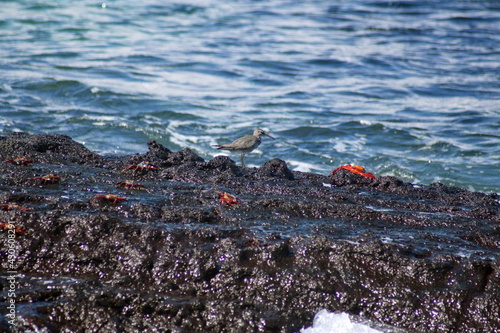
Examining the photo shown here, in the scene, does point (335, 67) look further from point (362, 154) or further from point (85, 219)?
point (85, 219)

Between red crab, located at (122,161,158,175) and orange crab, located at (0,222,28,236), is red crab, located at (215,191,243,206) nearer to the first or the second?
red crab, located at (122,161,158,175)

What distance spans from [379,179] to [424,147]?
5.38 meters

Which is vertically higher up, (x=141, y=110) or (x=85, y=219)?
(x=85, y=219)

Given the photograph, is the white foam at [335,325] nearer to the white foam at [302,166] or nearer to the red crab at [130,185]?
the red crab at [130,185]

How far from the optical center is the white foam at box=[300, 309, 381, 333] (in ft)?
→ 12.4

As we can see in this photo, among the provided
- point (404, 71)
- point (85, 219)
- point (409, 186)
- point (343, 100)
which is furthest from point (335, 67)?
point (85, 219)

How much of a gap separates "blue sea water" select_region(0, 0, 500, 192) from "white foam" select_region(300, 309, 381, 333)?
6068mm

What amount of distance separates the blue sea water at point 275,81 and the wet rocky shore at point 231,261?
16.4 ft

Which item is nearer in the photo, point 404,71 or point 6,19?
point 404,71

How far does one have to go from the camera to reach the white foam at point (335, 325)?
378 centimetres

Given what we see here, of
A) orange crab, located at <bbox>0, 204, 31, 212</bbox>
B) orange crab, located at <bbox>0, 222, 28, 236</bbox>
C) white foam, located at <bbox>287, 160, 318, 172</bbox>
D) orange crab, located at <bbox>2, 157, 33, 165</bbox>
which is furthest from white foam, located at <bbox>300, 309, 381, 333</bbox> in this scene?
white foam, located at <bbox>287, 160, 318, 172</bbox>

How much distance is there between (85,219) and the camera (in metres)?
4.41

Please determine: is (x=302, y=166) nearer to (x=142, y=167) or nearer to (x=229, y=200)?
(x=142, y=167)

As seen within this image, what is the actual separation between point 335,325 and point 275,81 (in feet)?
40.6
